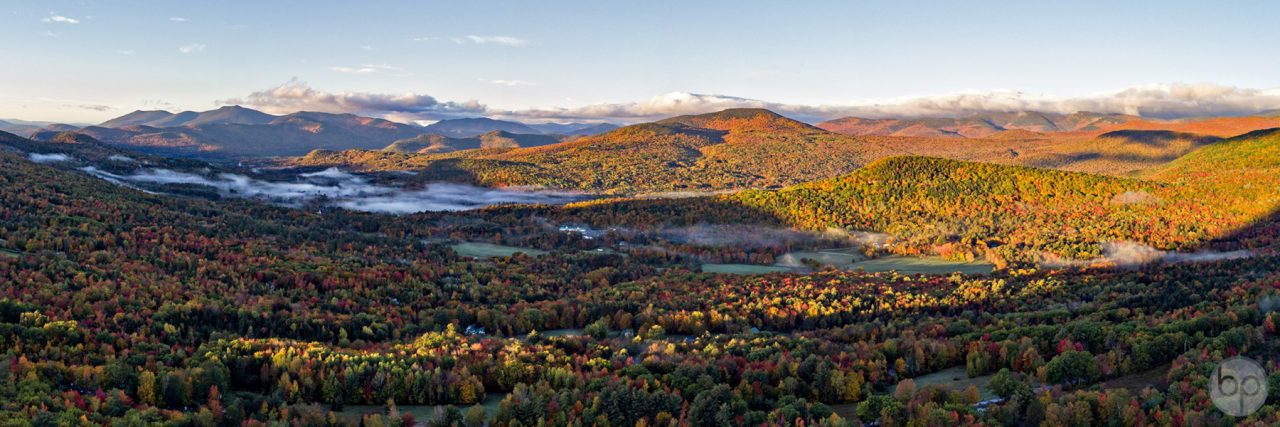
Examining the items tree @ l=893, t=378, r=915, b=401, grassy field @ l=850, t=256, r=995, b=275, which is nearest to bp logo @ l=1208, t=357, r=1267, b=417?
tree @ l=893, t=378, r=915, b=401

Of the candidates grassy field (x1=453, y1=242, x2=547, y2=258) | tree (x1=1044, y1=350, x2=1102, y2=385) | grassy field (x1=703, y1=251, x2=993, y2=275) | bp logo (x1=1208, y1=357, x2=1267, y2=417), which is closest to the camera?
bp logo (x1=1208, y1=357, x2=1267, y2=417)

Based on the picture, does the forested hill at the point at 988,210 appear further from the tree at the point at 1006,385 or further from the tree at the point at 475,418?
the tree at the point at 475,418

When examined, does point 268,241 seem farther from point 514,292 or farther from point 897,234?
point 897,234

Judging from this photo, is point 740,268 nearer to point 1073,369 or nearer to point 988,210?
point 988,210

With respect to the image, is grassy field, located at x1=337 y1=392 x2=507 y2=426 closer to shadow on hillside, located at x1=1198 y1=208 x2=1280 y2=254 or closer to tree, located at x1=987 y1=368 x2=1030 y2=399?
tree, located at x1=987 y1=368 x2=1030 y2=399

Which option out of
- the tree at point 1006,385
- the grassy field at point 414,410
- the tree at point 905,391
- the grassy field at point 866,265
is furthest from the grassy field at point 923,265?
the grassy field at point 414,410

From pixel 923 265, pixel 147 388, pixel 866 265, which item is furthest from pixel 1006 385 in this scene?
pixel 866 265
